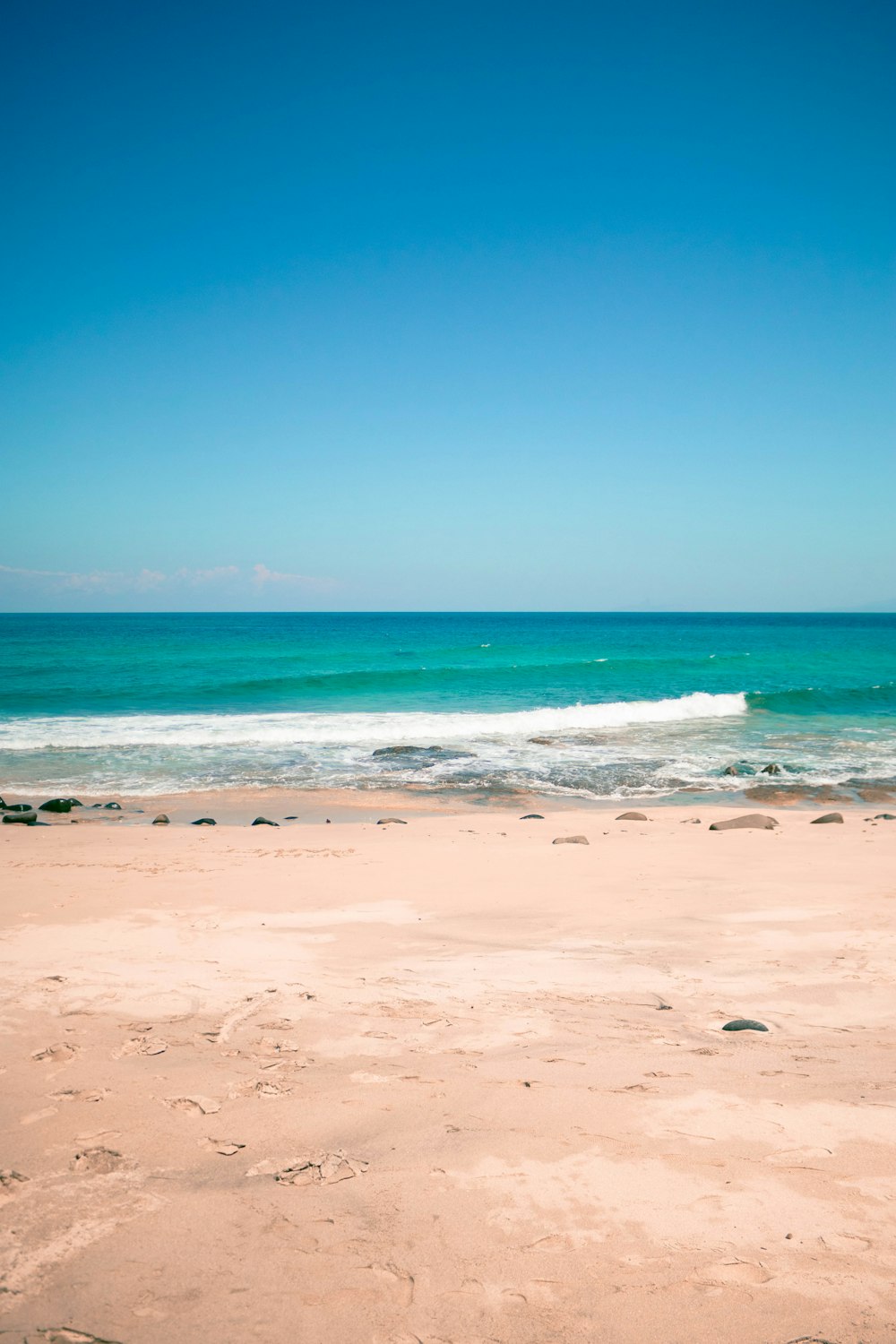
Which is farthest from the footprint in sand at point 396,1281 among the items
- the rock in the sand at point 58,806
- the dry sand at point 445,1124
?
the rock in the sand at point 58,806


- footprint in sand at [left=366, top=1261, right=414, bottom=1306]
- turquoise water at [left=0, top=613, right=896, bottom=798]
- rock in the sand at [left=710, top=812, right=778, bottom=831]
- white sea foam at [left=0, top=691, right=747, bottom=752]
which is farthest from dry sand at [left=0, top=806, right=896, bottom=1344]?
white sea foam at [left=0, top=691, right=747, bottom=752]

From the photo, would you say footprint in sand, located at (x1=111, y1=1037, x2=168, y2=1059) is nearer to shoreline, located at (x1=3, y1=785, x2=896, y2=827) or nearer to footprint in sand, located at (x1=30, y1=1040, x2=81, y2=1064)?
footprint in sand, located at (x1=30, y1=1040, x2=81, y2=1064)

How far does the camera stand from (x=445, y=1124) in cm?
332

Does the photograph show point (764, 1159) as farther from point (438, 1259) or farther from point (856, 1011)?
point (856, 1011)

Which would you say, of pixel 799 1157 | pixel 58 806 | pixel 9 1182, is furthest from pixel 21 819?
pixel 799 1157

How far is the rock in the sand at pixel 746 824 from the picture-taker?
11531mm

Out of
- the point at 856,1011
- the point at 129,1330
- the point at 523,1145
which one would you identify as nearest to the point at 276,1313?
the point at 129,1330

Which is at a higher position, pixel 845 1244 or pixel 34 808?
pixel 845 1244

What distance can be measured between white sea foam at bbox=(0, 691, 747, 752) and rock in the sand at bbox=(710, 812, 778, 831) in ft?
36.1

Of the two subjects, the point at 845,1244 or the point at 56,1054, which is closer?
the point at 845,1244

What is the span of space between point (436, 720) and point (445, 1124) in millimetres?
21394

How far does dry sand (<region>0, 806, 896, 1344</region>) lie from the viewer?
238 cm

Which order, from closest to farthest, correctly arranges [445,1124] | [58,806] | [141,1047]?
[445,1124] → [141,1047] → [58,806]

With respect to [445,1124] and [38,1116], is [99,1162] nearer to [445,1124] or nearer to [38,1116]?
[38,1116]
